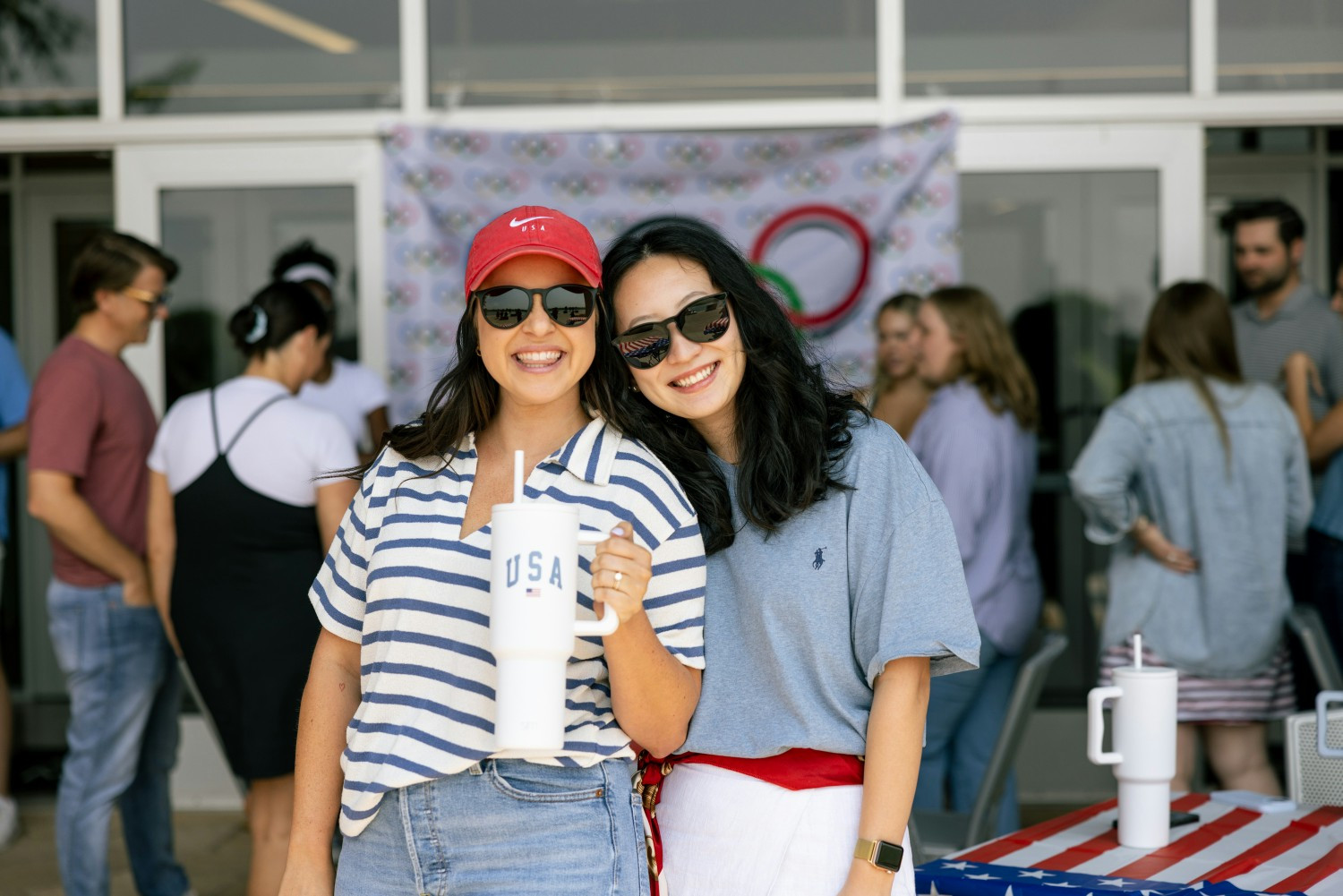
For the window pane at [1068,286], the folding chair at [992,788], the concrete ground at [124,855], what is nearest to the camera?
the folding chair at [992,788]

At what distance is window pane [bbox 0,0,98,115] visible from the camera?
183 inches

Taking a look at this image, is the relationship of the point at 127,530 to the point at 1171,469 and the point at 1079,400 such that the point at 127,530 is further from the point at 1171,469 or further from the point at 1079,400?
the point at 1079,400

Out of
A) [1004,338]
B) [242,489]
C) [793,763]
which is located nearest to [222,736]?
[242,489]

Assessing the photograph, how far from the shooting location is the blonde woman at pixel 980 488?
3740mm

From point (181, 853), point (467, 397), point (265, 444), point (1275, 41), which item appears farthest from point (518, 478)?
point (1275, 41)

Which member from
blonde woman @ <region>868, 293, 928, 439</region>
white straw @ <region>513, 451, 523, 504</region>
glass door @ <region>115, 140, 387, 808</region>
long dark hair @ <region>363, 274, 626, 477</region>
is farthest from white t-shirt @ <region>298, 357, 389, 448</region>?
white straw @ <region>513, 451, 523, 504</region>

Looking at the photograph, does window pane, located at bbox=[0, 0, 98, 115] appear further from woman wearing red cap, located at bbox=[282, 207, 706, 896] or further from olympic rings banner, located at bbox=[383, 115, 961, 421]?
woman wearing red cap, located at bbox=[282, 207, 706, 896]

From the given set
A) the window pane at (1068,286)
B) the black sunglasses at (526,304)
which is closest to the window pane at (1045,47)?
the window pane at (1068,286)

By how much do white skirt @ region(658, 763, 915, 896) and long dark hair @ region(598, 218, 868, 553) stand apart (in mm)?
313

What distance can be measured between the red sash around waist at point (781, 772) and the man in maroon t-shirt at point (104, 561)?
222 centimetres

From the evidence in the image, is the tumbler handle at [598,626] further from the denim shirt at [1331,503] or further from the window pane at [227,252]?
the window pane at [227,252]

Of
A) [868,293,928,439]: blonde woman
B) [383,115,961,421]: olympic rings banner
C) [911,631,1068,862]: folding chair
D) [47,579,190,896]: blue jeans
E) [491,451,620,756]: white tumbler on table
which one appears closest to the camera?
[491,451,620,756]: white tumbler on table

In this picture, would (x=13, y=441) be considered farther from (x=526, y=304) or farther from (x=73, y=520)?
(x=526, y=304)

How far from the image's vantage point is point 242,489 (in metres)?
3.06
